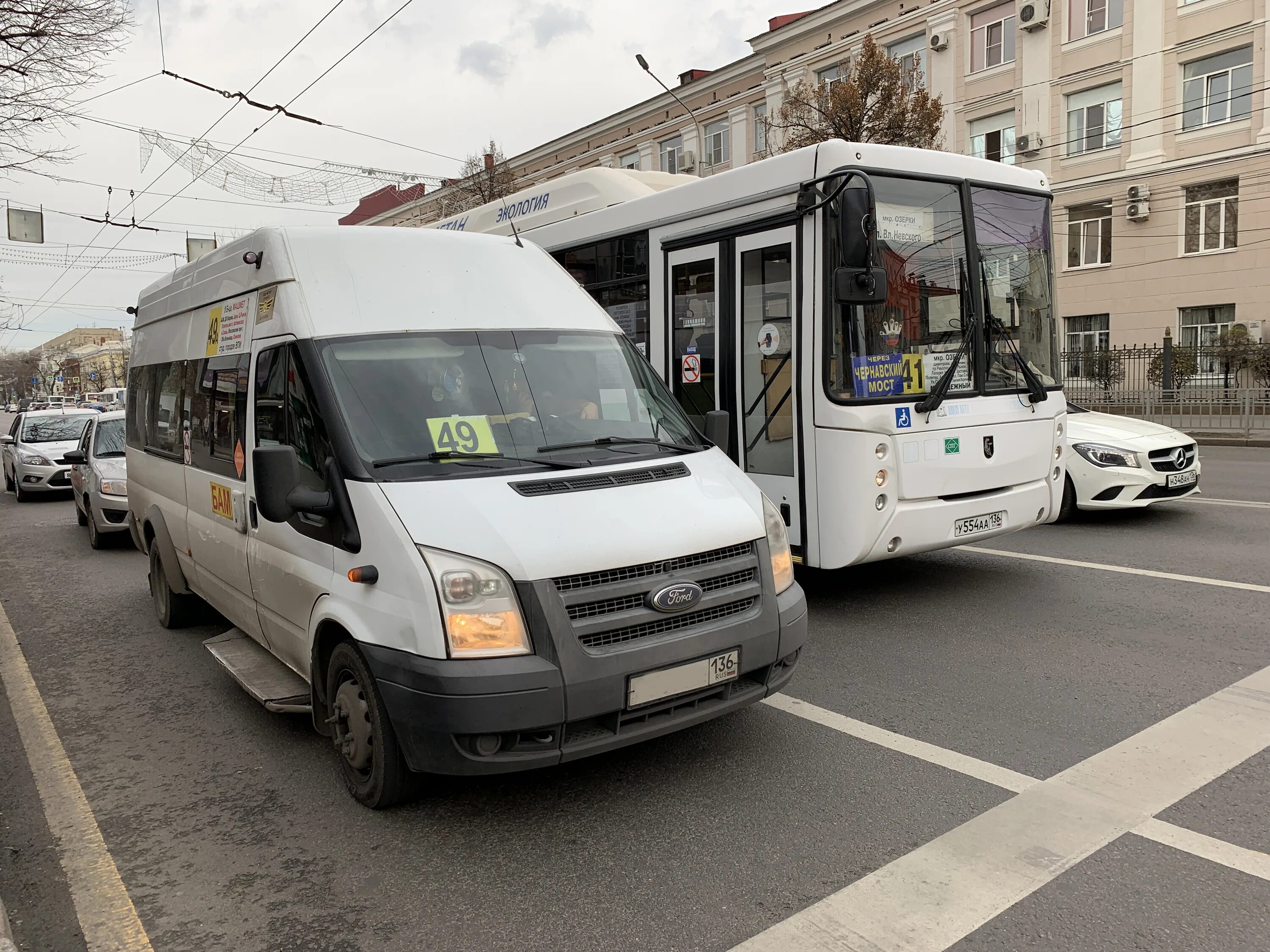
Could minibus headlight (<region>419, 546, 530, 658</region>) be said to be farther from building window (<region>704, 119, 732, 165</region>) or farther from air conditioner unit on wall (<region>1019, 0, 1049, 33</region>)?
building window (<region>704, 119, 732, 165</region>)

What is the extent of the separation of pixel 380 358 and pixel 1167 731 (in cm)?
392

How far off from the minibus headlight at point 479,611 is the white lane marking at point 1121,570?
492cm

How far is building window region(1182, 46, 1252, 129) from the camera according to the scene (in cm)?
2606

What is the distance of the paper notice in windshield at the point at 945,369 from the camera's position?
6.49m

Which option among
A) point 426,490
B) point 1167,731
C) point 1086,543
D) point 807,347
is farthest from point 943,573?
point 426,490

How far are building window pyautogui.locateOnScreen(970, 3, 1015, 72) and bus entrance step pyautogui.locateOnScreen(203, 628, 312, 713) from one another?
3192 cm

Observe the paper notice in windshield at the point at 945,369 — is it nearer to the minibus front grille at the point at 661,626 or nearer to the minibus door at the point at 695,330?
the minibus door at the point at 695,330

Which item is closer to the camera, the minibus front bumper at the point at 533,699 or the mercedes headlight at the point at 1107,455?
the minibus front bumper at the point at 533,699

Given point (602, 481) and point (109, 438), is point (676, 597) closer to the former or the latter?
point (602, 481)

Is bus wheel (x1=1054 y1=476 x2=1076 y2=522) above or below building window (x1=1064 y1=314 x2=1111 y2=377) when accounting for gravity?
below

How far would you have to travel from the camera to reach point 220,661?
5.19 metres

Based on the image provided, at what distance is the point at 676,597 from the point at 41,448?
16400 mm

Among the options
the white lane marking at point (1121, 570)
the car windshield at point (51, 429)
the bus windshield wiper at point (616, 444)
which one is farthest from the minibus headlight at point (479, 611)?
the car windshield at point (51, 429)

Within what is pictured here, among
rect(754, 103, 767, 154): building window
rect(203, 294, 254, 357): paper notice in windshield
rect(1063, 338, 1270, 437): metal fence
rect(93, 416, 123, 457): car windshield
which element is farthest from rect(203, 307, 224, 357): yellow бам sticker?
rect(754, 103, 767, 154): building window
